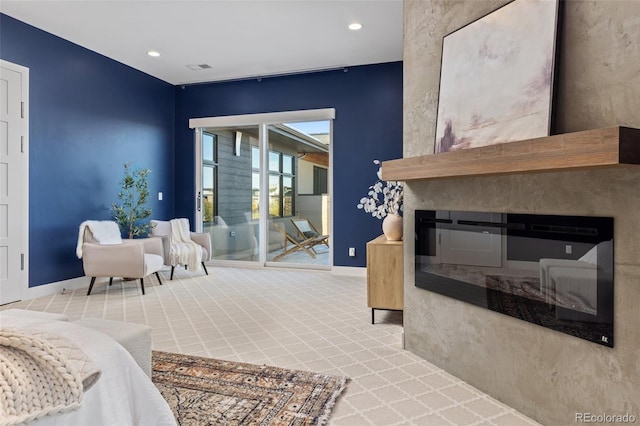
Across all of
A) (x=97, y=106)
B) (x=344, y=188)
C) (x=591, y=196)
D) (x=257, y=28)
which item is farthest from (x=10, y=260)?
(x=591, y=196)

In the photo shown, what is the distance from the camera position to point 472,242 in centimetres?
219

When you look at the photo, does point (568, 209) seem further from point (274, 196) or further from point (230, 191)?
point (230, 191)

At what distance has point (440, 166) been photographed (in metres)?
2.06

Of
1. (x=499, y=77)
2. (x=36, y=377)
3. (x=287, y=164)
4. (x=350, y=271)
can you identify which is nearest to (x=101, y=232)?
(x=287, y=164)

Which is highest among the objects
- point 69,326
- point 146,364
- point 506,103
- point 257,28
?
point 257,28

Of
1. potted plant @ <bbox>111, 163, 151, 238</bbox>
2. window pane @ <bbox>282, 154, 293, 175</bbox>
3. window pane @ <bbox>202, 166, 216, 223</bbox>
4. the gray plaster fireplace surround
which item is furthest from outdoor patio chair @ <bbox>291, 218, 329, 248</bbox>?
the gray plaster fireplace surround

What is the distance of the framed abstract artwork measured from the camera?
67.7 inches

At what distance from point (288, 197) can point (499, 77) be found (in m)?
4.36

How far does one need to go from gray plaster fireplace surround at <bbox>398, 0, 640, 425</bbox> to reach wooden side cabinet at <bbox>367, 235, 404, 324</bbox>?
69 cm

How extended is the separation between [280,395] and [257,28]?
360 cm

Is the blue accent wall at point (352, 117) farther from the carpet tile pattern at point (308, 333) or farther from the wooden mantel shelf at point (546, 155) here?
the wooden mantel shelf at point (546, 155)

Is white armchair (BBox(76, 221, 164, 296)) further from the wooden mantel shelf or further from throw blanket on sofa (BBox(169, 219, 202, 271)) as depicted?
the wooden mantel shelf

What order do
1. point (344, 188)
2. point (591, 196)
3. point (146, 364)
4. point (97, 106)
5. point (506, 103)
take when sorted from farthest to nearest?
point (344, 188) < point (97, 106) < point (506, 103) < point (146, 364) < point (591, 196)

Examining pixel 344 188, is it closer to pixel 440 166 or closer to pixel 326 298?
pixel 326 298
